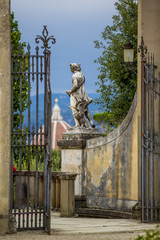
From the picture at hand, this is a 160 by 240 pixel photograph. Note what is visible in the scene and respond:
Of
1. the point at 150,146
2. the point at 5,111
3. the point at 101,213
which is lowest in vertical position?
the point at 101,213

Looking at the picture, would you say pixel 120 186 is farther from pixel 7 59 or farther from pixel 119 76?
pixel 119 76

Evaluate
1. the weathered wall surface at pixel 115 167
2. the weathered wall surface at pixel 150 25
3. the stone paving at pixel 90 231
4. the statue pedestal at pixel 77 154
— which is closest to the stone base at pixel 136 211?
the stone paving at pixel 90 231

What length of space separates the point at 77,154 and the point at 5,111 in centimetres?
483

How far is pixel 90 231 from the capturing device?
8984mm

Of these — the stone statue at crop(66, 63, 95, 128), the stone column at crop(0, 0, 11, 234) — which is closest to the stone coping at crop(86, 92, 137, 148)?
the stone statue at crop(66, 63, 95, 128)

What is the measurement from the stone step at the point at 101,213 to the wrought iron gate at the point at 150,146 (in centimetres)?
120

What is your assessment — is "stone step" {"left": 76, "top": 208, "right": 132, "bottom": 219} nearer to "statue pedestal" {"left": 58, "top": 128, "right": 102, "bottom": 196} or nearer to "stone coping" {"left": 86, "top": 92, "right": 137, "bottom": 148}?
"statue pedestal" {"left": 58, "top": 128, "right": 102, "bottom": 196}

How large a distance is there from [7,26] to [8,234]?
127 inches

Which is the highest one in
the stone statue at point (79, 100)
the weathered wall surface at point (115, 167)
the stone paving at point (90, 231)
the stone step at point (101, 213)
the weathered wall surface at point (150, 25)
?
the weathered wall surface at point (150, 25)

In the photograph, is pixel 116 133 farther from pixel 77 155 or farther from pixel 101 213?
pixel 101 213

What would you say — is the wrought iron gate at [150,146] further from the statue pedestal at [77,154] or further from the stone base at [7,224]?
the statue pedestal at [77,154]

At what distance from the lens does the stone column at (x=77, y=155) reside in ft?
43.7

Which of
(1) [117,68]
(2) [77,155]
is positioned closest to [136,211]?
(2) [77,155]

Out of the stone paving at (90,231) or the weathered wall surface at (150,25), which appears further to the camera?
the weathered wall surface at (150,25)
